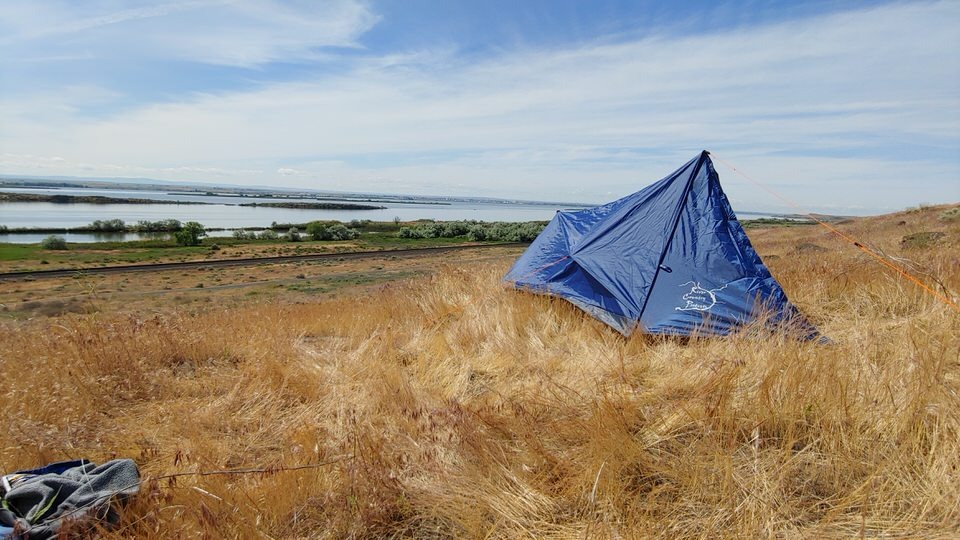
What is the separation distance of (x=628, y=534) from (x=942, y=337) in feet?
11.0

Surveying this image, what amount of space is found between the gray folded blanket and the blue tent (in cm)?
424

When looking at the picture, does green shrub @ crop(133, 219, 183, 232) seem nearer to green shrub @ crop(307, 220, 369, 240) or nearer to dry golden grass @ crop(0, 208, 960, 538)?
green shrub @ crop(307, 220, 369, 240)

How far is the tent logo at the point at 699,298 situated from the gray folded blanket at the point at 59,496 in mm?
4763

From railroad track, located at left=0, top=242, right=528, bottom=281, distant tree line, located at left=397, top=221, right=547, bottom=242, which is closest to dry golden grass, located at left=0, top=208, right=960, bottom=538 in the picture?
railroad track, located at left=0, top=242, right=528, bottom=281

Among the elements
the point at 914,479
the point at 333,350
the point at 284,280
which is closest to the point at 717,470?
the point at 914,479

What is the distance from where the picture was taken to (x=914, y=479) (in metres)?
2.29

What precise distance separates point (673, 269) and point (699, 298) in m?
0.46

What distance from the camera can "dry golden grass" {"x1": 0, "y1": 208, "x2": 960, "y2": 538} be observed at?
2270 millimetres

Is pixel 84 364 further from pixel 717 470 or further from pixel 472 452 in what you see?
pixel 717 470

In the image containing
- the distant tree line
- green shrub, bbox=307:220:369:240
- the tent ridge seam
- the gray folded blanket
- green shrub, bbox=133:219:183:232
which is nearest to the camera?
the gray folded blanket

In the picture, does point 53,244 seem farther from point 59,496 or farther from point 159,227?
point 59,496

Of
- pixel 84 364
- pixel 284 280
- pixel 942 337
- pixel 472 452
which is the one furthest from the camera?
pixel 284 280

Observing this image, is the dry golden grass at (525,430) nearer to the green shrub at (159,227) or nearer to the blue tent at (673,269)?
the blue tent at (673,269)

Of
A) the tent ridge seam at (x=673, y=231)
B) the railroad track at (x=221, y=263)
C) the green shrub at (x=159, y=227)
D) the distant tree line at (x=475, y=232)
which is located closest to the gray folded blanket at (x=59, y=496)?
the tent ridge seam at (x=673, y=231)
